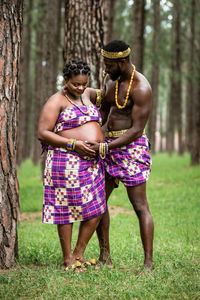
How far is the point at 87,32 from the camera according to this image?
6789 mm

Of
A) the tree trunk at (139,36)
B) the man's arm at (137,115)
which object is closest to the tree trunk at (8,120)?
the man's arm at (137,115)

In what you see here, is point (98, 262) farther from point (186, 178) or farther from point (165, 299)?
point (186, 178)

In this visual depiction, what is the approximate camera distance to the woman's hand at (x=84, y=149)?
402 cm

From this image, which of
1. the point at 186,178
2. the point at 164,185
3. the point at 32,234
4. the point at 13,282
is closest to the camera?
the point at 13,282

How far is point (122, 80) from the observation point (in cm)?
426

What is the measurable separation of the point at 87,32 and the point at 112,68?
115 inches

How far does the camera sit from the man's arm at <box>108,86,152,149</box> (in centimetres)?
409

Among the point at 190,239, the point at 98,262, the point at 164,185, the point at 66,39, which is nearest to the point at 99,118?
the point at 98,262

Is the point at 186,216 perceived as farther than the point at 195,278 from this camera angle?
Yes

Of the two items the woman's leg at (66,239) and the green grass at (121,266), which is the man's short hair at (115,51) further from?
the green grass at (121,266)

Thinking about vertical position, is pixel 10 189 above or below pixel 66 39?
below

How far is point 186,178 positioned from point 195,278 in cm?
900

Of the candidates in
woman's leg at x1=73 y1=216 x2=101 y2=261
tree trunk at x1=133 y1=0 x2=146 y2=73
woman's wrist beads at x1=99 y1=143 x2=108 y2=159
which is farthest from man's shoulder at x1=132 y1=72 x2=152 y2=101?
tree trunk at x1=133 y1=0 x2=146 y2=73

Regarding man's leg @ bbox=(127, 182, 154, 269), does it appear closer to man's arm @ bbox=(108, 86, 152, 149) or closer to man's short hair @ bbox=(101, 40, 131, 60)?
man's arm @ bbox=(108, 86, 152, 149)
